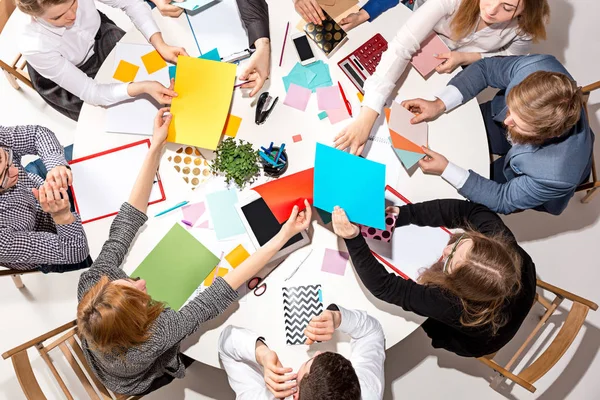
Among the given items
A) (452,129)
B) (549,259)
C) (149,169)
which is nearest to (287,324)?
(149,169)

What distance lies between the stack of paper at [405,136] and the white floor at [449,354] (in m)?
1.04

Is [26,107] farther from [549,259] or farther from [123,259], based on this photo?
[549,259]

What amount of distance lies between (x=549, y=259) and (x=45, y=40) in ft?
8.24

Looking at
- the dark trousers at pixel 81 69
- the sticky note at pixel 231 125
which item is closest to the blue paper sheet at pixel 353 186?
the sticky note at pixel 231 125

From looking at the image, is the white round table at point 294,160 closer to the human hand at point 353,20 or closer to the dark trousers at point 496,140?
the human hand at point 353,20

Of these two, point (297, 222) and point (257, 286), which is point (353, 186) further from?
point (257, 286)

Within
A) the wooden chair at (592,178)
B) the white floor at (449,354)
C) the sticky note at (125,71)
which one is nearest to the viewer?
the sticky note at (125,71)

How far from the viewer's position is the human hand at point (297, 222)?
5.18 feet

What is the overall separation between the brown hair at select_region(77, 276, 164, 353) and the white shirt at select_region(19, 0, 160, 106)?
0.70m

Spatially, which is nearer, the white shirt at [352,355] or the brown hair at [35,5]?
the white shirt at [352,355]

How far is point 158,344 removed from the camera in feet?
4.87

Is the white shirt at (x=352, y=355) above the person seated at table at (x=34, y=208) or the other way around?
the other way around

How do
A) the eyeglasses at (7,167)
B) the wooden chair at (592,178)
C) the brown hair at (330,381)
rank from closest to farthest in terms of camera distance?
the brown hair at (330,381) < the eyeglasses at (7,167) < the wooden chair at (592,178)

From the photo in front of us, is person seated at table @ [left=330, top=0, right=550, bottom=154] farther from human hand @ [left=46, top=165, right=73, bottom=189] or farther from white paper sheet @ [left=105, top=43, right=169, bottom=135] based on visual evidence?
human hand @ [left=46, top=165, right=73, bottom=189]
